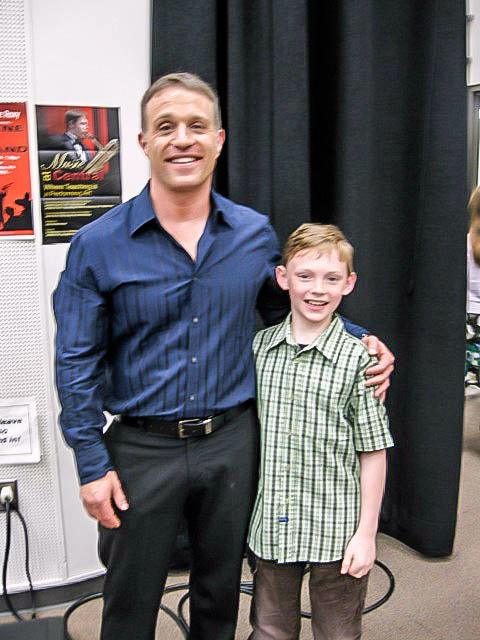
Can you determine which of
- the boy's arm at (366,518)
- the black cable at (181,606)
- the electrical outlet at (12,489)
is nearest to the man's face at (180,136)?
the boy's arm at (366,518)

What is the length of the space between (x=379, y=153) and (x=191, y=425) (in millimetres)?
1159

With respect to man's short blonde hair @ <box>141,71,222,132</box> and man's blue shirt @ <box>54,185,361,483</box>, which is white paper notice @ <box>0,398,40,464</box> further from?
man's short blonde hair @ <box>141,71,222,132</box>

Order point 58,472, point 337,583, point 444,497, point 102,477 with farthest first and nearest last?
point 444,497, point 58,472, point 337,583, point 102,477

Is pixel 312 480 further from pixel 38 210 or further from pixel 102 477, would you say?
pixel 38 210

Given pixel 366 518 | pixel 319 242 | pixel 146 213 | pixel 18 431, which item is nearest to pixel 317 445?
pixel 366 518

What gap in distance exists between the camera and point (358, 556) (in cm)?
133

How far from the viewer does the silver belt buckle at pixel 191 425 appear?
1.30 meters

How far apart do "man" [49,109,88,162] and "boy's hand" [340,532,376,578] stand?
118 cm

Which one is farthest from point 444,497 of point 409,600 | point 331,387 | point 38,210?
point 38,210

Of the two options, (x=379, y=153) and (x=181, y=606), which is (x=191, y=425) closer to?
(x=181, y=606)

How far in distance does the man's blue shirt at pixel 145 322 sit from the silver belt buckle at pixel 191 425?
0.01m

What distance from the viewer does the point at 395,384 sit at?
2193 mm

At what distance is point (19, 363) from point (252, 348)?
72 cm

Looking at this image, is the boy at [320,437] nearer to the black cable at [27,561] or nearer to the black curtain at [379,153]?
the black curtain at [379,153]
